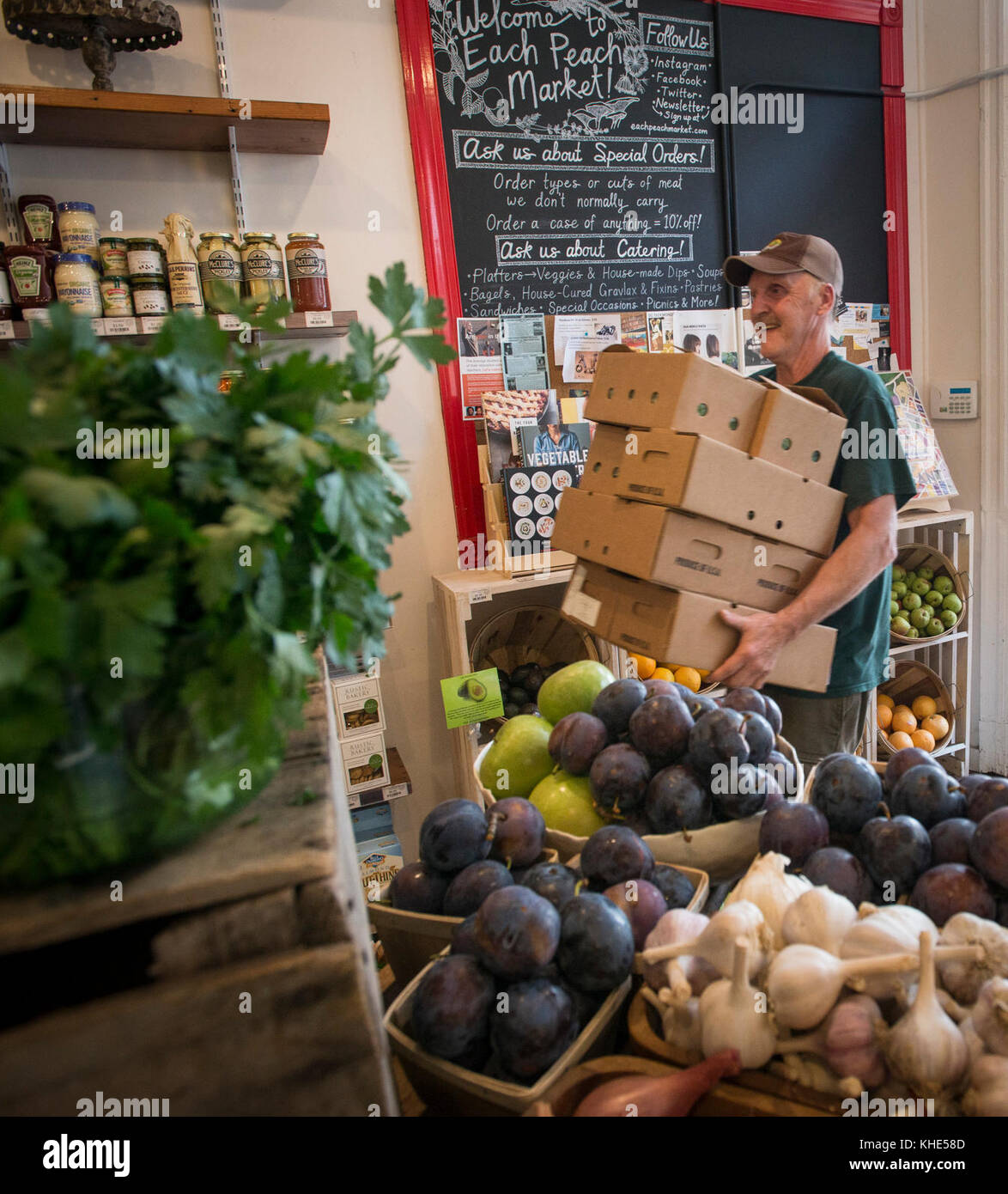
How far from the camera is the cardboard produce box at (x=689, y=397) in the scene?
1502mm

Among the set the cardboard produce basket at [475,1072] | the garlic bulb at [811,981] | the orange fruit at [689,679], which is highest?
the garlic bulb at [811,981]

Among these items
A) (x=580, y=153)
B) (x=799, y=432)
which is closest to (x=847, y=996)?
(x=799, y=432)

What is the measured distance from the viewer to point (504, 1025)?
749 millimetres

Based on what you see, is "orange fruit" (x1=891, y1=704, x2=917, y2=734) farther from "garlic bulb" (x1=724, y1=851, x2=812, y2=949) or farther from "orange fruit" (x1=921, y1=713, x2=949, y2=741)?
"garlic bulb" (x1=724, y1=851, x2=812, y2=949)

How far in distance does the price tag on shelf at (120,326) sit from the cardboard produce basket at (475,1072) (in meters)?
1.93

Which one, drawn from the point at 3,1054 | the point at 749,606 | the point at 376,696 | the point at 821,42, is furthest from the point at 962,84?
the point at 3,1054

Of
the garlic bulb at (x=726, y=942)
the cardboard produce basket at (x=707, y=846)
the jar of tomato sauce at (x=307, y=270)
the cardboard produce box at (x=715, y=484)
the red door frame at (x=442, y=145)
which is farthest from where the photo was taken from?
the red door frame at (x=442, y=145)

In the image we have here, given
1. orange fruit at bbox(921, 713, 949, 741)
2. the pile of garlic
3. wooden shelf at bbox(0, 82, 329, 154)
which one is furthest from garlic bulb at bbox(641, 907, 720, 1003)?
→ orange fruit at bbox(921, 713, 949, 741)

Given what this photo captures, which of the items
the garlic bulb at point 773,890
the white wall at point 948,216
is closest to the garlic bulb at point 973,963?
the garlic bulb at point 773,890

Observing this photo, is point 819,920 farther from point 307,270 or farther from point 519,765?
point 307,270

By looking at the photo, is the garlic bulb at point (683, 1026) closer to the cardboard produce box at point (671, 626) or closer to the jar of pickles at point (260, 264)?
the cardboard produce box at point (671, 626)

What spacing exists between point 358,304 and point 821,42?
2.39 metres

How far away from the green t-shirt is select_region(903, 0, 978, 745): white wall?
6.84ft
